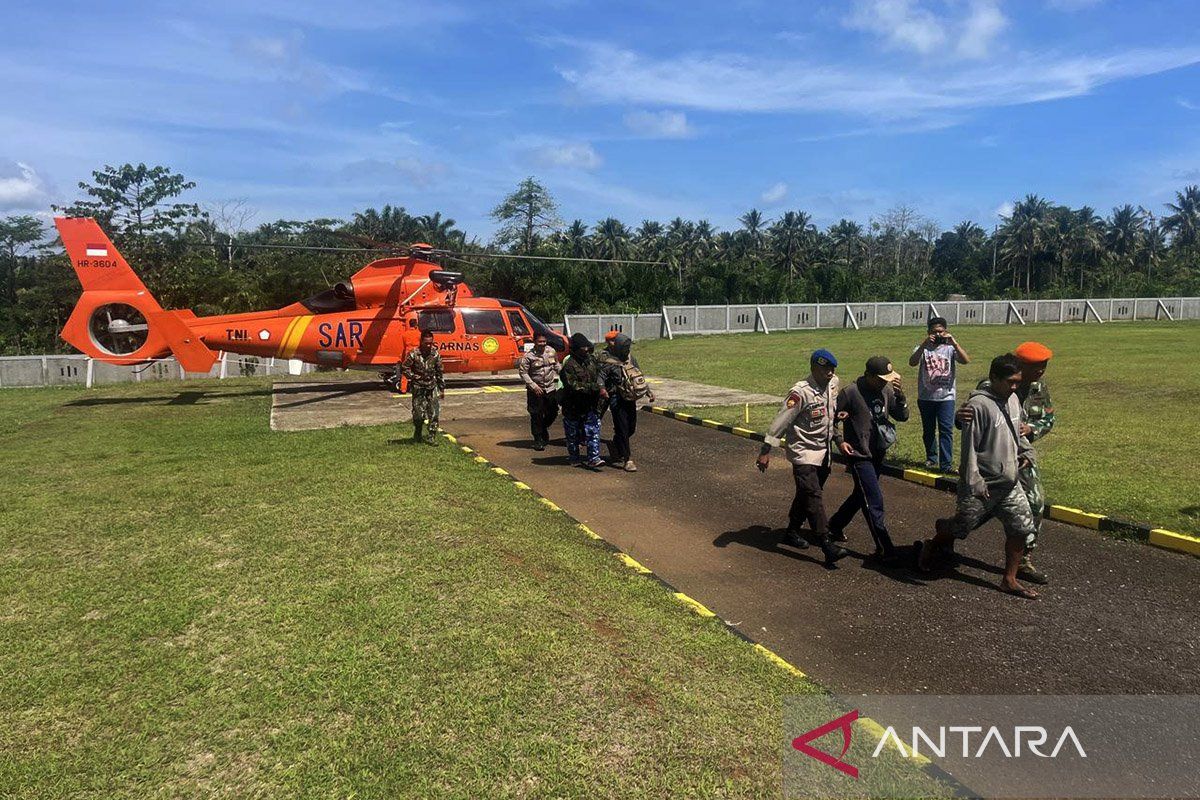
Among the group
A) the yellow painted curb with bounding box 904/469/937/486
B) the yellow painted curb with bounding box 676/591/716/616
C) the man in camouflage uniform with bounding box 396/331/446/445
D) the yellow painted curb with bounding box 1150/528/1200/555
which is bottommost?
the yellow painted curb with bounding box 676/591/716/616

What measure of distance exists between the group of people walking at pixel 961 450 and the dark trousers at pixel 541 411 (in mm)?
4797

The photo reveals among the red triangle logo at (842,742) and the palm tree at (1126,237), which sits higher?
the palm tree at (1126,237)

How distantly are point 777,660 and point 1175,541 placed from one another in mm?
4333

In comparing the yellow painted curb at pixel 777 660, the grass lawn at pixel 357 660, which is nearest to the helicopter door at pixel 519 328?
the grass lawn at pixel 357 660

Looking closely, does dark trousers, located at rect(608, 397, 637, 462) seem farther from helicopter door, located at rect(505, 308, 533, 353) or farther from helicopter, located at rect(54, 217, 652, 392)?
helicopter door, located at rect(505, 308, 533, 353)

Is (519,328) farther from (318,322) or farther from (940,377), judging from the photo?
(940,377)

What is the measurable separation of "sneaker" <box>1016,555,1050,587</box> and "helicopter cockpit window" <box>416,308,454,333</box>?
1378cm

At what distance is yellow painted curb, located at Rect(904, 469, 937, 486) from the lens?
8438 mm

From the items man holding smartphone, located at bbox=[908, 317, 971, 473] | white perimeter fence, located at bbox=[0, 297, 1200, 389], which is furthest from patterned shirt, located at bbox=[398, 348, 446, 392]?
white perimeter fence, located at bbox=[0, 297, 1200, 389]

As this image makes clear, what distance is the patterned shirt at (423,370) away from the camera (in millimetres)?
10391

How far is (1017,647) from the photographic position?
4691 millimetres

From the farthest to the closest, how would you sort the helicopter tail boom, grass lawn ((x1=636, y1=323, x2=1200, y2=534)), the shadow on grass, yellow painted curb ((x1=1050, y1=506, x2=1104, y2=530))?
the shadow on grass → the helicopter tail boom → grass lawn ((x1=636, y1=323, x2=1200, y2=534)) → yellow painted curb ((x1=1050, y1=506, x2=1104, y2=530))

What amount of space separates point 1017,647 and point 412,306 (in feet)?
48.3

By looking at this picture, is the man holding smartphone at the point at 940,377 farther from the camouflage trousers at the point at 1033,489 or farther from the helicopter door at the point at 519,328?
the helicopter door at the point at 519,328
